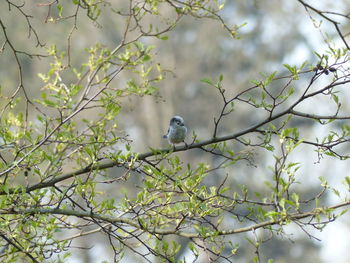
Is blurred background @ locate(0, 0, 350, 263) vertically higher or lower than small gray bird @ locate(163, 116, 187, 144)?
higher

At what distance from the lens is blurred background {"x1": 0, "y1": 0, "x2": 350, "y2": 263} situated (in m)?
17.0

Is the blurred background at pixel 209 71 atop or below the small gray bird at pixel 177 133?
atop

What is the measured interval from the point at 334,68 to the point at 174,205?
0.99 metres

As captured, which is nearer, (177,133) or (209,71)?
(177,133)

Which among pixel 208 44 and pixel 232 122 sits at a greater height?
pixel 208 44

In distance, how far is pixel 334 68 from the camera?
2.81m

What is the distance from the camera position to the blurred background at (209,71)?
→ 17016mm

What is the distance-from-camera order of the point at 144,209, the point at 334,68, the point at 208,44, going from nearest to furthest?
the point at 334,68 < the point at 144,209 < the point at 208,44

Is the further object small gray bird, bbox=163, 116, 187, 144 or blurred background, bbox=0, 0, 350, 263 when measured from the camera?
blurred background, bbox=0, 0, 350, 263

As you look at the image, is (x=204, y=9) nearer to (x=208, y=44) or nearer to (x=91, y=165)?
(x=91, y=165)

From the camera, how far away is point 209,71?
63.1ft

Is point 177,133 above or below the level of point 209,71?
below

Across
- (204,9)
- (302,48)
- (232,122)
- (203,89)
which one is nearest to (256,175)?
(232,122)

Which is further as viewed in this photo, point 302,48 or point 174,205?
point 302,48
